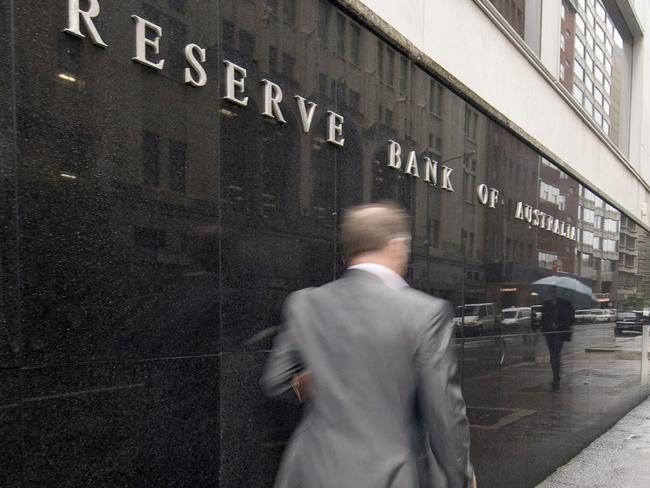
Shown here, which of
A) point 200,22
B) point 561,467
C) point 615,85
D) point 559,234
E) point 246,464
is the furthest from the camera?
point 615,85

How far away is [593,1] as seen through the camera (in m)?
11.8

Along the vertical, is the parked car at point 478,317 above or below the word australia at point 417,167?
below

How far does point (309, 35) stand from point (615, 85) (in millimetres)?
12335

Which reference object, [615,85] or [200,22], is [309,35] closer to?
[200,22]

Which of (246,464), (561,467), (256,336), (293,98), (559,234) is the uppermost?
(293,98)

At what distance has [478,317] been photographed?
21.0 ft

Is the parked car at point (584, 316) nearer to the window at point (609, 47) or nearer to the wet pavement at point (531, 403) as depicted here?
the wet pavement at point (531, 403)

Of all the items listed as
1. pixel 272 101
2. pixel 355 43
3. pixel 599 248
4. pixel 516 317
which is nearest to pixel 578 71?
pixel 599 248

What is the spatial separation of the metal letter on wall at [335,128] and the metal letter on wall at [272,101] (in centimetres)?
48

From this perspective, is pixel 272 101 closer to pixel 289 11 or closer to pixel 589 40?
pixel 289 11

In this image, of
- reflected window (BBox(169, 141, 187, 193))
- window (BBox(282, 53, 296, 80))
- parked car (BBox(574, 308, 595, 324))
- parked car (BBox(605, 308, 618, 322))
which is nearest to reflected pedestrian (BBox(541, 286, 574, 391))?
parked car (BBox(574, 308, 595, 324))

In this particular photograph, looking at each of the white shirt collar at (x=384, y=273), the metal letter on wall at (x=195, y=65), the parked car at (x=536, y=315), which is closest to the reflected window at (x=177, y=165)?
the metal letter on wall at (x=195, y=65)

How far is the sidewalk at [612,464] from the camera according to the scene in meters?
7.53

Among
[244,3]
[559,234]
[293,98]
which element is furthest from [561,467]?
[244,3]
